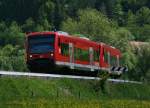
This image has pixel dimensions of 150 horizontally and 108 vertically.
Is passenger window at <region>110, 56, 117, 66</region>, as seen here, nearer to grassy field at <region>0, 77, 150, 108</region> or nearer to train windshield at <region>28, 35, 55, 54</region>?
grassy field at <region>0, 77, 150, 108</region>

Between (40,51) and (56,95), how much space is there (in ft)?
29.0

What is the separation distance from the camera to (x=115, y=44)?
106m

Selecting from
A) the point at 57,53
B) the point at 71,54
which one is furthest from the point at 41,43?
the point at 71,54

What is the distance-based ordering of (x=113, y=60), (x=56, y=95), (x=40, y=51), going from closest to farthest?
(x=56, y=95), (x=40, y=51), (x=113, y=60)

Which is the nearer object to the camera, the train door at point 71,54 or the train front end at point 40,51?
the train front end at point 40,51

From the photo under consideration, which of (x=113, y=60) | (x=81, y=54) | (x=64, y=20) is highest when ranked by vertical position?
(x=64, y=20)

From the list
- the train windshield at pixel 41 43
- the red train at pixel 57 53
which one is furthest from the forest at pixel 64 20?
the train windshield at pixel 41 43

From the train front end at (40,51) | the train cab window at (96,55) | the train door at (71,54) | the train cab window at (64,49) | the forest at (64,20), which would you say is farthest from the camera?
the forest at (64,20)

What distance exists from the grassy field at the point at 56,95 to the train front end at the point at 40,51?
9.23ft

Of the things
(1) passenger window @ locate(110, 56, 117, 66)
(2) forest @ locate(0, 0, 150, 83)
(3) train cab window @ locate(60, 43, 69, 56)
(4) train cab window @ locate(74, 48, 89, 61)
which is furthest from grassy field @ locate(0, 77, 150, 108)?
(2) forest @ locate(0, 0, 150, 83)

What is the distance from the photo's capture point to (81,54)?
5375 cm

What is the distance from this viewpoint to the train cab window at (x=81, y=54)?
52.5 meters

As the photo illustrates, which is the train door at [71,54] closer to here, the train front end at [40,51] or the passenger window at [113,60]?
the train front end at [40,51]

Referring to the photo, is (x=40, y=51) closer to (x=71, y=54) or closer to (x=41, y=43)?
(x=41, y=43)
